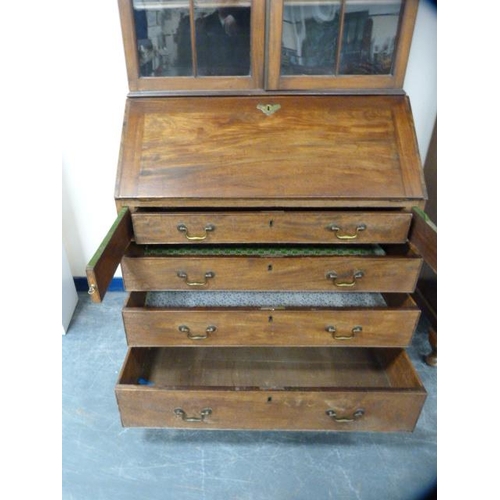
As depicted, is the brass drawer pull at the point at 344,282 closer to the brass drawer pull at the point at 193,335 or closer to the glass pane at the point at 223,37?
the brass drawer pull at the point at 193,335

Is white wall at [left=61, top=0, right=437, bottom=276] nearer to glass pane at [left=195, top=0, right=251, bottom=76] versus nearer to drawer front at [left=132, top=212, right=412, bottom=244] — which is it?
glass pane at [left=195, top=0, right=251, bottom=76]

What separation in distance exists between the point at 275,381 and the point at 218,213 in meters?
0.67

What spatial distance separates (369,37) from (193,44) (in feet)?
1.78

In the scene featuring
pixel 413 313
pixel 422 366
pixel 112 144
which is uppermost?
pixel 112 144

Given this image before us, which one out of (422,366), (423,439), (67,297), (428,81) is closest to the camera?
(423,439)

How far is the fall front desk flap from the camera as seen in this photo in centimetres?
112

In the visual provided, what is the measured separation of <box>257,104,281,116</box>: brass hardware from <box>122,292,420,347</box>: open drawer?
23.4 inches

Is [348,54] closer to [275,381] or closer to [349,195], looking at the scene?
[349,195]

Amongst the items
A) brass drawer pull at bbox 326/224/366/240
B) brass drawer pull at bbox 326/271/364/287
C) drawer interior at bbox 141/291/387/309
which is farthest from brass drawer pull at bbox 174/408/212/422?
brass drawer pull at bbox 326/224/366/240

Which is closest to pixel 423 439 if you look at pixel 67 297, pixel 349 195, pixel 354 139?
pixel 349 195

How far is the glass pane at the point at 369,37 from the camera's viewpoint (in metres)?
1.19

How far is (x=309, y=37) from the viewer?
121cm

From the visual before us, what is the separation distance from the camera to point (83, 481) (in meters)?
1.23

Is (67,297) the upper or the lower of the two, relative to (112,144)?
lower
